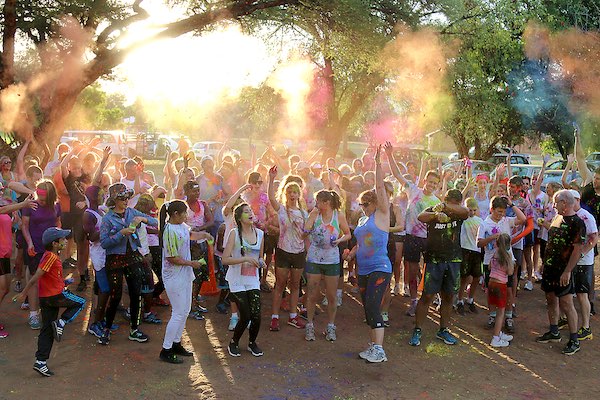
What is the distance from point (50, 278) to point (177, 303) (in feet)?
3.73

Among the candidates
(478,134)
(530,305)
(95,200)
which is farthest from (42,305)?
(478,134)

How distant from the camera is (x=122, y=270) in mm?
5926

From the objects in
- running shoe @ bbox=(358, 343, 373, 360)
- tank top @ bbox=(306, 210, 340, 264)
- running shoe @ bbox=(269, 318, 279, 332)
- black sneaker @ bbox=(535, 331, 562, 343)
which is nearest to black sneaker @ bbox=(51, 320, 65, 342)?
running shoe @ bbox=(269, 318, 279, 332)

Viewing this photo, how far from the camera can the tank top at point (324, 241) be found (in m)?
6.14

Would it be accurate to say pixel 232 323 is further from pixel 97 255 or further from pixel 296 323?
pixel 97 255

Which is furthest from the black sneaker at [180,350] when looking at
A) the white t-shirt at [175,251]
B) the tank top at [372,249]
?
the tank top at [372,249]

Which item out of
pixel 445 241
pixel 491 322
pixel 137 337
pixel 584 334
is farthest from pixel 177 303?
pixel 584 334

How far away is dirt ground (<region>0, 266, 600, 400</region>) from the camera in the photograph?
5.02 meters

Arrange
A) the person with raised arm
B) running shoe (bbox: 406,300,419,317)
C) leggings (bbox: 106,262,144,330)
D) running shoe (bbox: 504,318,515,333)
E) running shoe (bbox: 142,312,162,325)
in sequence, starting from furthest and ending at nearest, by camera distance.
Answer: running shoe (bbox: 406,300,419,317) → running shoe (bbox: 504,318,515,333) → running shoe (bbox: 142,312,162,325) → leggings (bbox: 106,262,144,330) → the person with raised arm

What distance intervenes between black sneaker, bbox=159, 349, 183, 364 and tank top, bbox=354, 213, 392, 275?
202cm

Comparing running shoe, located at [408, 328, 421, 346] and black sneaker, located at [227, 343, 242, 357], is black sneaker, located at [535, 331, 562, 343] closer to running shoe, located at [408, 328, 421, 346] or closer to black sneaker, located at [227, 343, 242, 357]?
running shoe, located at [408, 328, 421, 346]

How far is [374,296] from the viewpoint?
574cm

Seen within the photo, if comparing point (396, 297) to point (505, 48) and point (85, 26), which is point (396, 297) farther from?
point (505, 48)

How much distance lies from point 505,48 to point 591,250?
15.9m
